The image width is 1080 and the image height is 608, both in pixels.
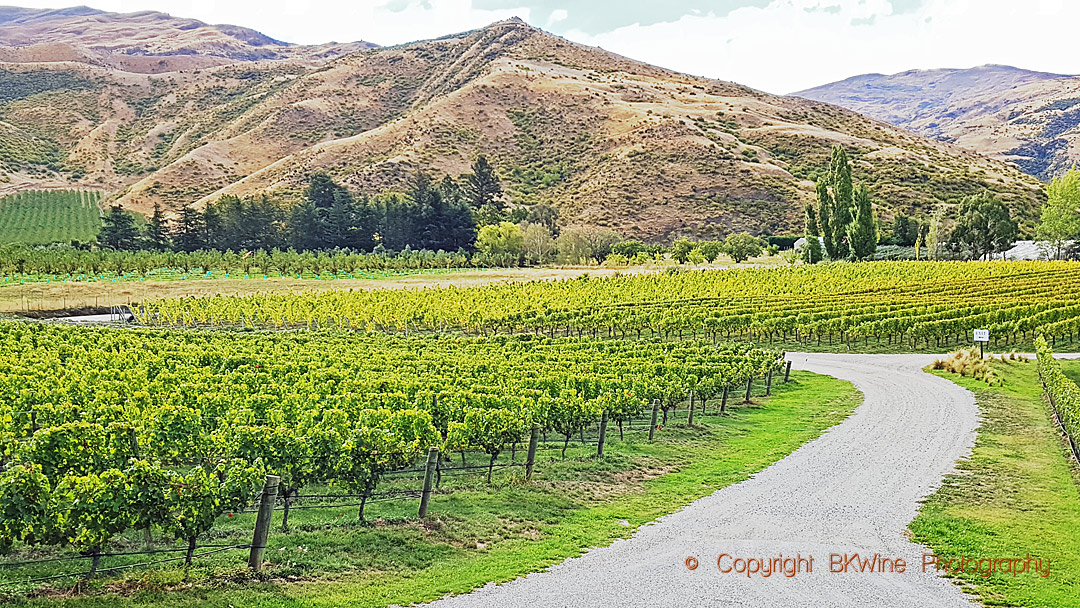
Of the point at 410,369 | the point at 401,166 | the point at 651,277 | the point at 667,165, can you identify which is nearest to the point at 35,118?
the point at 401,166

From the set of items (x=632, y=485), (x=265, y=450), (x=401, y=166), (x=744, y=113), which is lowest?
(x=632, y=485)

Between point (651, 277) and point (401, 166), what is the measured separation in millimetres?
74472

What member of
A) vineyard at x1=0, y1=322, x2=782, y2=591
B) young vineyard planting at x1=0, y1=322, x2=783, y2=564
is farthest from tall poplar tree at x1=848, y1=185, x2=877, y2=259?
vineyard at x1=0, y1=322, x2=782, y2=591

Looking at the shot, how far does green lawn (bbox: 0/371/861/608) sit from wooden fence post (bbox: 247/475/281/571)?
180mm

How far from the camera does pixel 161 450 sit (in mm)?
13086

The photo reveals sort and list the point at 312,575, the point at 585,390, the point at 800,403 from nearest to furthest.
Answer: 1. the point at 312,575
2. the point at 585,390
3. the point at 800,403

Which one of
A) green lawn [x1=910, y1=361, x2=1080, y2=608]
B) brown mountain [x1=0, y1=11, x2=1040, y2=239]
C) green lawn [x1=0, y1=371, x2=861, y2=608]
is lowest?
green lawn [x1=0, y1=371, x2=861, y2=608]

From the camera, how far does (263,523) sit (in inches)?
415

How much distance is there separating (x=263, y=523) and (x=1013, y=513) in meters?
11.6

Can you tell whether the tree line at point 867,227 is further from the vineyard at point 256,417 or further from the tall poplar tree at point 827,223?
the vineyard at point 256,417

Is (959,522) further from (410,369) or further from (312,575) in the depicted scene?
(410,369)

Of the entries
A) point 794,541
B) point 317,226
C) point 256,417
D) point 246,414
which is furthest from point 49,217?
point 794,541

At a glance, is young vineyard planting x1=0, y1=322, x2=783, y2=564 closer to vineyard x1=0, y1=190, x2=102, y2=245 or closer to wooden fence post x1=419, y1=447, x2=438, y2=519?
wooden fence post x1=419, y1=447, x2=438, y2=519

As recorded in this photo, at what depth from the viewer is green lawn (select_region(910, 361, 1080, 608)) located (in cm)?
1108
